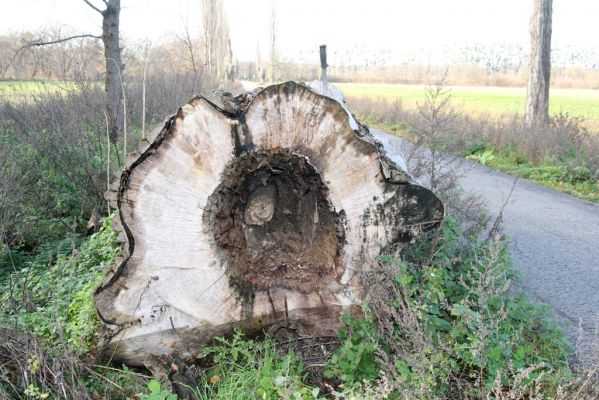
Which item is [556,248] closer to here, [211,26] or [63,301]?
[63,301]

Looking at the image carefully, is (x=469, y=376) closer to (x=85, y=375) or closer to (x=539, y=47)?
(x=85, y=375)

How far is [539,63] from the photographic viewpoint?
10602 mm

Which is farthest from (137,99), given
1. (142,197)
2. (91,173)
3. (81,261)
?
(142,197)

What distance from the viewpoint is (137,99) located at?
34.3 ft

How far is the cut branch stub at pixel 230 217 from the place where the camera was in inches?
108

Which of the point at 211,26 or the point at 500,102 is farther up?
the point at 211,26

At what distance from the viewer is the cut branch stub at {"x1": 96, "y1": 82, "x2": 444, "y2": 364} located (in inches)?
108

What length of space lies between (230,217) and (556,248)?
11.0 ft

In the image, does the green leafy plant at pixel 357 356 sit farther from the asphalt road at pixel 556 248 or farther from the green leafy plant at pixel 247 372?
the asphalt road at pixel 556 248

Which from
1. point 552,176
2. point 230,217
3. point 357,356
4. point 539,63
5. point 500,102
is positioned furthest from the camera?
point 500,102

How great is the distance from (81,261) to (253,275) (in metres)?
1.53

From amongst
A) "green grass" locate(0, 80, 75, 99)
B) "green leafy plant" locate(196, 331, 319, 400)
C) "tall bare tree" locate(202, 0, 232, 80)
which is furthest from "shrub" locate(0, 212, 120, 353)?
"tall bare tree" locate(202, 0, 232, 80)

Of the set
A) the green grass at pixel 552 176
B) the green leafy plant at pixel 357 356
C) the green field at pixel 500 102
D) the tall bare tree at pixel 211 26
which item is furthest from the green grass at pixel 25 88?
the tall bare tree at pixel 211 26

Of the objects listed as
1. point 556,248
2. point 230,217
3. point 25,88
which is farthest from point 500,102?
point 230,217
